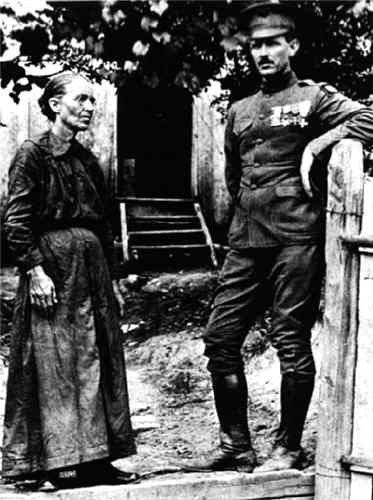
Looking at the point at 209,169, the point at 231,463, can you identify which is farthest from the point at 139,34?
the point at 209,169

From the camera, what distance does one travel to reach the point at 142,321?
949 centimetres

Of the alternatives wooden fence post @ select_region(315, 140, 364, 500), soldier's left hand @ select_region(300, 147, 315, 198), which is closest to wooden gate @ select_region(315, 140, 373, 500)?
wooden fence post @ select_region(315, 140, 364, 500)

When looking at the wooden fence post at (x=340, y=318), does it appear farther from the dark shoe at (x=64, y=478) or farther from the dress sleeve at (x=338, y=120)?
the dark shoe at (x=64, y=478)

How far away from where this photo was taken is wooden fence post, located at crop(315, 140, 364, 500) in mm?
4109

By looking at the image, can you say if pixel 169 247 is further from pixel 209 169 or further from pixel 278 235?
pixel 278 235

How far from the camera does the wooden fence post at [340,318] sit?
4.11 meters

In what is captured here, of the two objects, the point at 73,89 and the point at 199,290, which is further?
the point at 199,290

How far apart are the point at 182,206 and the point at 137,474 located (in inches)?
353

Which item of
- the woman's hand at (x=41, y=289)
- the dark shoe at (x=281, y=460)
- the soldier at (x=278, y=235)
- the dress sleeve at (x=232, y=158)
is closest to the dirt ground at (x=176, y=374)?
the dark shoe at (x=281, y=460)

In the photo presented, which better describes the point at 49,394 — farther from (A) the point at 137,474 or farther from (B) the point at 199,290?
(B) the point at 199,290

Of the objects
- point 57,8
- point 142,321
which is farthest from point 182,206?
point 57,8

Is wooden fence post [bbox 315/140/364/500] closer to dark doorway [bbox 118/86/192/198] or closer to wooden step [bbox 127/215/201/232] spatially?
wooden step [bbox 127/215/201/232]

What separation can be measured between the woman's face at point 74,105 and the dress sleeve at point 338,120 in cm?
113

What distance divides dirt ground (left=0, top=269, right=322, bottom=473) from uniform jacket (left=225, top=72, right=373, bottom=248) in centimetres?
123
